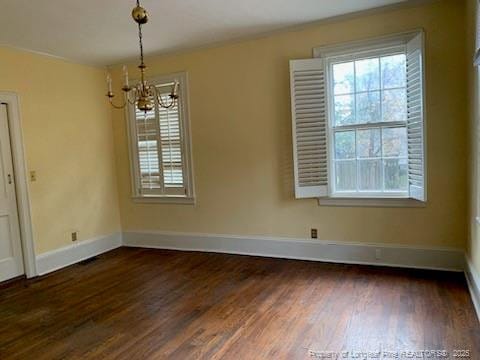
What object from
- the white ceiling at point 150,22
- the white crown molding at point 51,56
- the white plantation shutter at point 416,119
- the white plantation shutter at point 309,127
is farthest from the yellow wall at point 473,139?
the white crown molding at point 51,56

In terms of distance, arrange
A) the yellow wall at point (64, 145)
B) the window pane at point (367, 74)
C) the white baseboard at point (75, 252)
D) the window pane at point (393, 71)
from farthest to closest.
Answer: the white baseboard at point (75, 252)
the yellow wall at point (64, 145)
the window pane at point (367, 74)
the window pane at point (393, 71)

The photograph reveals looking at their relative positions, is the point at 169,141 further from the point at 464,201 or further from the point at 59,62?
the point at 464,201

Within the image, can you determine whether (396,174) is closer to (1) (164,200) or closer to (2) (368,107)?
(2) (368,107)

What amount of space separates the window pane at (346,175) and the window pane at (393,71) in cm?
88

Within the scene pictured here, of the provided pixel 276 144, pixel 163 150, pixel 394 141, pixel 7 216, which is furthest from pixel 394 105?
pixel 7 216

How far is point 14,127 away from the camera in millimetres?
4078

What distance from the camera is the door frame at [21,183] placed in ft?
13.3

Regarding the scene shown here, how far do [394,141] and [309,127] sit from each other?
0.89 meters

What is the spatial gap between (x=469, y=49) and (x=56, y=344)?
403 centimetres

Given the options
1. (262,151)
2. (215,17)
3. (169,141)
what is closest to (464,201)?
(262,151)

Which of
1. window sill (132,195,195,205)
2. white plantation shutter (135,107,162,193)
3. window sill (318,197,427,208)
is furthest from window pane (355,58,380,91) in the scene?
white plantation shutter (135,107,162,193)

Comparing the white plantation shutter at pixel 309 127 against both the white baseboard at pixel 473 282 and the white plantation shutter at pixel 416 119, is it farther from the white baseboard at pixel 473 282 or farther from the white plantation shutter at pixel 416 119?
the white baseboard at pixel 473 282

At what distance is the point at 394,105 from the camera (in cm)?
378

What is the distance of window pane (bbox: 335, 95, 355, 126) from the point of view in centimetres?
399
